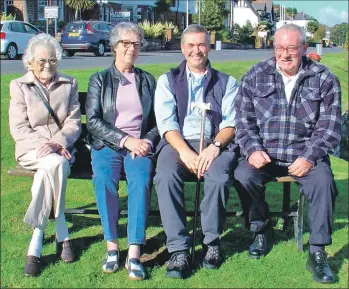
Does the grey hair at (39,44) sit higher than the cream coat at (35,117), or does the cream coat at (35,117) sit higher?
the grey hair at (39,44)

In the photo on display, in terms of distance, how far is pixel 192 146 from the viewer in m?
4.41

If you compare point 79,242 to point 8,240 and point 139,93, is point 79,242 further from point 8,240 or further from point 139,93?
point 139,93

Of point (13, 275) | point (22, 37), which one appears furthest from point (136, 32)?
point (22, 37)

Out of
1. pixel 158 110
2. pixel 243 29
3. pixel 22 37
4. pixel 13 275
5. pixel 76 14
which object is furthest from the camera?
pixel 243 29

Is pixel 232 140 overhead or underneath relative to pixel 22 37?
underneath

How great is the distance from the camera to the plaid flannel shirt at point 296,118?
4.31 m

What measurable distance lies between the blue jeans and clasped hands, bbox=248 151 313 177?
0.76m

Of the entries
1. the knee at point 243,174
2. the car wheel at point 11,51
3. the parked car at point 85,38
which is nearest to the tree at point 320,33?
the parked car at point 85,38

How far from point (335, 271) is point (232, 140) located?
4.02 ft

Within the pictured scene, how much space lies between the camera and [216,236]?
407 cm

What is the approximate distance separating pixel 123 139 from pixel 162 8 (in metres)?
44.6

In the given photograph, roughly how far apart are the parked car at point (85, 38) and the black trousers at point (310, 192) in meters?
20.9

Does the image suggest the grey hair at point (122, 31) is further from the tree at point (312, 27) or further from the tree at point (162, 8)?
the tree at point (312, 27)

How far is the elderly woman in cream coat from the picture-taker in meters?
4.14
